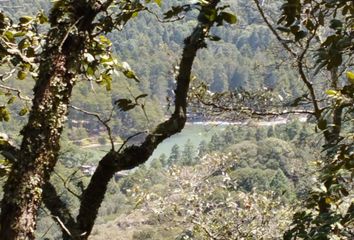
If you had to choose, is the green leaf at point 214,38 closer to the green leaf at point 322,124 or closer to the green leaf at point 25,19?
the green leaf at point 322,124

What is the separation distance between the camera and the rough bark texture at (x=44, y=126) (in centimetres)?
112

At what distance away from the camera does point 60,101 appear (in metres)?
1.24

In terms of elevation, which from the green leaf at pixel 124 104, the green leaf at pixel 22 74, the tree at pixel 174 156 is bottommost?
the tree at pixel 174 156

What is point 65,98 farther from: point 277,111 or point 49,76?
point 277,111

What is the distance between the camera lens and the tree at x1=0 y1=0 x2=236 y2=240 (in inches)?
→ 45.2

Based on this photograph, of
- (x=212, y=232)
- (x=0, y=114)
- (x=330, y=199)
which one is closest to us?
(x=330, y=199)

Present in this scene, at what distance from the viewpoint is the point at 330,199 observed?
152 cm

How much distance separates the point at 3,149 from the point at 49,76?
242mm

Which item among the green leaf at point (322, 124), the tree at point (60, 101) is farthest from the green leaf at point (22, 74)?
the green leaf at point (322, 124)

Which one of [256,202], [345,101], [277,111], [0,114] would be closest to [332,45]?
[345,101]

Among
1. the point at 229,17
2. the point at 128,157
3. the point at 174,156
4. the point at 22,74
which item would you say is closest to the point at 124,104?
the point at 128,157

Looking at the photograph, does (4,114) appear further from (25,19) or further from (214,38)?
(214,38)

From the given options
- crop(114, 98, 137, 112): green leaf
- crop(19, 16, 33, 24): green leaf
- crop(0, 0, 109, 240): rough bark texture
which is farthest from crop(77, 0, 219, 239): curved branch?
crop(19, 16, 33, 24): green leaf

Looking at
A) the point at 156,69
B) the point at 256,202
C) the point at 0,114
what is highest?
the point at 0,114
